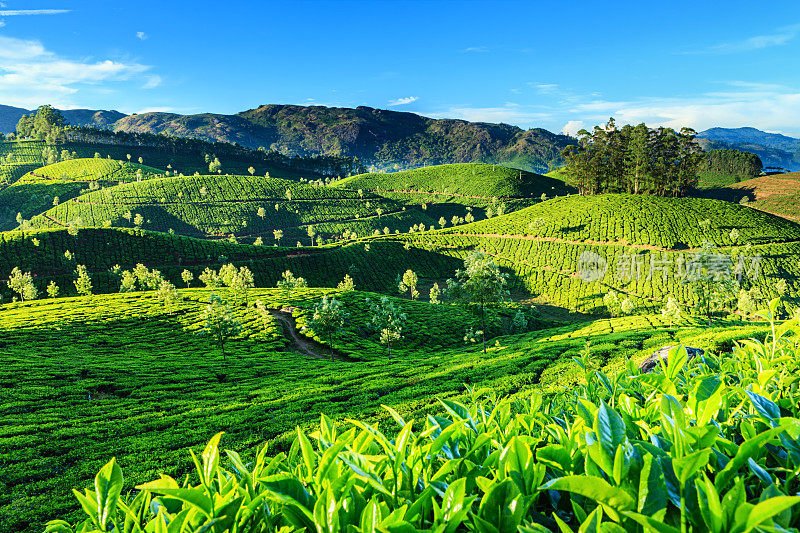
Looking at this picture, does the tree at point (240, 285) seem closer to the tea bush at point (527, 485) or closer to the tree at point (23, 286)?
the tree at point (23, 286)

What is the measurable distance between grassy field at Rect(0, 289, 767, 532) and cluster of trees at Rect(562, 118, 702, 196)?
101790 mm

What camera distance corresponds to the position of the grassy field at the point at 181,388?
15438mm

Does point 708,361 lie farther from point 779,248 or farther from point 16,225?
point 16,225

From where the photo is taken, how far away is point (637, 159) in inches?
5133

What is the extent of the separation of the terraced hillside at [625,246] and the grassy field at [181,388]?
52251 millimetres

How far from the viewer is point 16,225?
173125mm

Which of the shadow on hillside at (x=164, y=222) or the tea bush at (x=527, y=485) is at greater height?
the tea bush at (x=527, y=485)

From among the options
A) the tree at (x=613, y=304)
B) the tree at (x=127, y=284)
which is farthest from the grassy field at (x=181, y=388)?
the tree at (x=613, y=304)

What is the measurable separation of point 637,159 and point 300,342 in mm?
133586

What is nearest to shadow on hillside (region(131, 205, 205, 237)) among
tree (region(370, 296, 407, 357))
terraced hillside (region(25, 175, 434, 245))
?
terraced hillside (region(25, 175, 434, 245))

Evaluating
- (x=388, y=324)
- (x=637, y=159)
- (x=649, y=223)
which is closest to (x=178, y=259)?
(x=388, y=324)

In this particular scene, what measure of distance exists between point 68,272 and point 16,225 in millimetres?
Answer: 118405

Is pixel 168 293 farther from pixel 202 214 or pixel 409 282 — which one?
pixel 202 214

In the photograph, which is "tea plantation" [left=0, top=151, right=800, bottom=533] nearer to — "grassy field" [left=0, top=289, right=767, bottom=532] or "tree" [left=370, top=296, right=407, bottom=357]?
"grassy field" [left=0, top=289, right=767, bottom=532]
